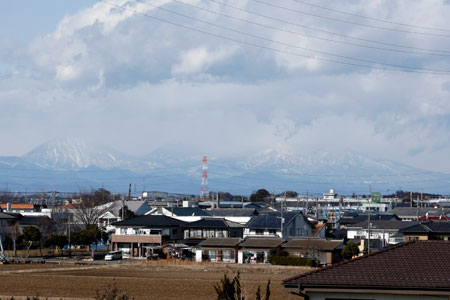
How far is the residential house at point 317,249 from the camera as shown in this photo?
51.2 metres

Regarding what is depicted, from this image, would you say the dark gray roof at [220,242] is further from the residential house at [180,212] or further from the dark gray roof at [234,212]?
the residential house at [180,212]

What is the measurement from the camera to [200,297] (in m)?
27.6

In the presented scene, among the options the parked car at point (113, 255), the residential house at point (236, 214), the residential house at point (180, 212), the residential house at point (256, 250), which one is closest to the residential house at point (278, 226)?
the residential house at point (256, 250)

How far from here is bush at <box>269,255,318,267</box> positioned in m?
48.4

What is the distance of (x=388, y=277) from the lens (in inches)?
494

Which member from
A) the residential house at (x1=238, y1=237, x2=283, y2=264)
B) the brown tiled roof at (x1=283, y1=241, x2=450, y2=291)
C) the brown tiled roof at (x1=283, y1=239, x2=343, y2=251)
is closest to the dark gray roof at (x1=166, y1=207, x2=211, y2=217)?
the residential house at (x1=238, y1=237, x2=283, y2=264)

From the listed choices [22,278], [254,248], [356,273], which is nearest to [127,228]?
[254,248]

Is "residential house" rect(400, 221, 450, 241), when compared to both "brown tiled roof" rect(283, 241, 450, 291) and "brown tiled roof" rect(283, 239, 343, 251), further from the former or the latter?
"brown tiled roof" rect(283, 241, 450, 291)

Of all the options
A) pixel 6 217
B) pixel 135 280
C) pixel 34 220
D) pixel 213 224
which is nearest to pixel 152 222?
pixel 213 224

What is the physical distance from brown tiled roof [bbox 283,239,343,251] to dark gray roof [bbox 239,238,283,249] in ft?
3.30

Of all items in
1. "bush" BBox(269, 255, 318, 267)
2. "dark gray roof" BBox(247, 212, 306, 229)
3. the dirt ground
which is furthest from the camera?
"dark gray roof" BBox(247, 212, 306, 229)

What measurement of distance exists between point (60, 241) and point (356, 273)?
2087 inches

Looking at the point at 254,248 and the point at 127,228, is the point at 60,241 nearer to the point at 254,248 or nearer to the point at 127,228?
the point at 127,228

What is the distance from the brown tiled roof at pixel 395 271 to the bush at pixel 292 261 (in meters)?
35.5
